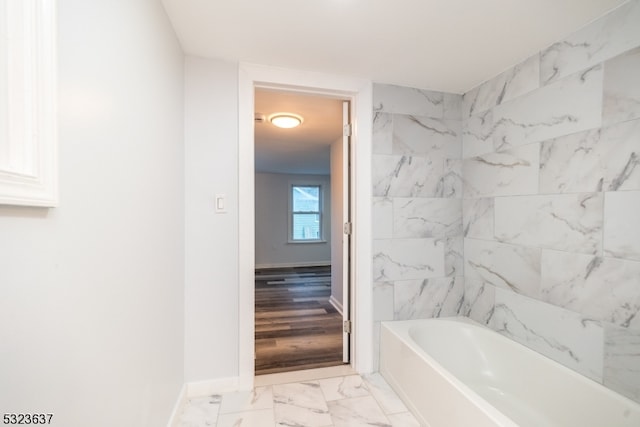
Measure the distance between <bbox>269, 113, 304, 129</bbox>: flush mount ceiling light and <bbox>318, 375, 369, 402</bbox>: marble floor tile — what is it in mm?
2381

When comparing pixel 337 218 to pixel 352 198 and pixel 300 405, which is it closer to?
pixel 352 198

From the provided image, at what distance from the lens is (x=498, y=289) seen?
199 centimetres

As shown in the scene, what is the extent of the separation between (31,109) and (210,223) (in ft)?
4.27

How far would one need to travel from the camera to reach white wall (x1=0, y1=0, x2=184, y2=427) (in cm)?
58

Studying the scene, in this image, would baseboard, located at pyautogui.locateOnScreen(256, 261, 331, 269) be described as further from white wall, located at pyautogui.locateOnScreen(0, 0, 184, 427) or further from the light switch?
white wall, located at pyautogui.locateOnScreen(0, 0, 184, 427)

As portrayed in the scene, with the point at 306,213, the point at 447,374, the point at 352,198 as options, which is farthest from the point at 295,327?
the point at 306,213

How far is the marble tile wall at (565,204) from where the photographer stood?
4.26 feet

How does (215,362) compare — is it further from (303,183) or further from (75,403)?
(303,183)

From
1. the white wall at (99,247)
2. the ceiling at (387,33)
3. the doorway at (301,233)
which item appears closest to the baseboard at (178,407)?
the white wall at (99,247)

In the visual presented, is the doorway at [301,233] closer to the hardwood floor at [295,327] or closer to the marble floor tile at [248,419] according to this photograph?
the hardwood floor at [295,327]

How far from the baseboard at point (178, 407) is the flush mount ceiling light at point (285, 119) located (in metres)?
2.38

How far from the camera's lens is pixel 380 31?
1527 millimetres

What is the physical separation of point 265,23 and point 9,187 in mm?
1414

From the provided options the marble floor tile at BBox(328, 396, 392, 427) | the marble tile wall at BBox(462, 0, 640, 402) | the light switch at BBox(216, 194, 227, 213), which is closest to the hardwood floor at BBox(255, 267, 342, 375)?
the marble floor tile at BBox(328, 396, 392, 427)
